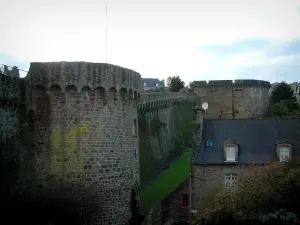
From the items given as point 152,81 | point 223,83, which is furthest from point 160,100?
point 152,81

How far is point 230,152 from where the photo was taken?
26.4m

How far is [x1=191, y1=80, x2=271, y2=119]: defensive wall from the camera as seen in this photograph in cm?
6038

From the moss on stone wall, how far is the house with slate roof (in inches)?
311

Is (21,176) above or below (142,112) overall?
below

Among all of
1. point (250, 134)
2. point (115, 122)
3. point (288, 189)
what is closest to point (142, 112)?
point (250, 134)

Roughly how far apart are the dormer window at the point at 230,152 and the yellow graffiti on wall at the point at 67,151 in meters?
10.5

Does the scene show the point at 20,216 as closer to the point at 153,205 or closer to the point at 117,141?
the point at 117,141

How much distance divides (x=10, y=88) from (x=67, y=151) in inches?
145

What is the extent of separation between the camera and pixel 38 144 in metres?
19.4

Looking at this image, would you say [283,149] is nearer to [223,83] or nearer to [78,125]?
[78,125]

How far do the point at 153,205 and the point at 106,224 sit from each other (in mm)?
6797

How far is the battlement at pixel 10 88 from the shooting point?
17.7m

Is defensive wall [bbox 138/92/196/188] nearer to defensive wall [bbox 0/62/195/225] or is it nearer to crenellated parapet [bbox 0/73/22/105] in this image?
defensive wall [bbox 0/62/195/225]

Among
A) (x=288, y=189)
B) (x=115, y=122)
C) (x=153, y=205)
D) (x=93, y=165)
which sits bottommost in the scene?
(x=153, y=205)
